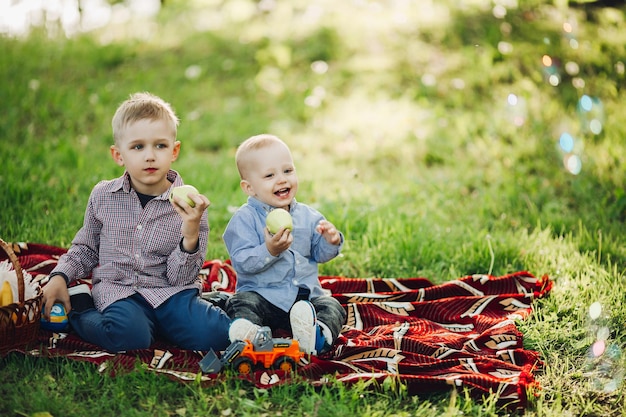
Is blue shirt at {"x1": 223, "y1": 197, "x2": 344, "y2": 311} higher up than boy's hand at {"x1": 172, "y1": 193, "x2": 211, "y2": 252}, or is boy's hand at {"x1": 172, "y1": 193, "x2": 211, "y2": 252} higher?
boy's hand at {"x1": 172, "y1": 193, "x2": 211, "y2": 252}

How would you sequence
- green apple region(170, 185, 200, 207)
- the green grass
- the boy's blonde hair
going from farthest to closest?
1. the boy's blonde hair
2. green apple region(170, 185, 200, 207)
3. the green grass

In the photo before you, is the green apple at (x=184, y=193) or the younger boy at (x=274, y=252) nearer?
the green apple at (x=184, y=193)

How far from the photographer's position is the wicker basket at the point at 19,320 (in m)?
2.80

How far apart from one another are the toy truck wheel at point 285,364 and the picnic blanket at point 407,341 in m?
0.03

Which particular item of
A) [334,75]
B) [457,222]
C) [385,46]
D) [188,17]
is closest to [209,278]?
[457,222]

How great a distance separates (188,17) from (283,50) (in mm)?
1623

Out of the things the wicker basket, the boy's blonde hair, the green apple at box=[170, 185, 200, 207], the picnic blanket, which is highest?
the boy's blonde hair

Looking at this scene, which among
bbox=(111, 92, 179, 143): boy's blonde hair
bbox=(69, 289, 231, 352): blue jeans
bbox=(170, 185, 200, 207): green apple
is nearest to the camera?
bbox=(170, 185, 200, 207): green apple

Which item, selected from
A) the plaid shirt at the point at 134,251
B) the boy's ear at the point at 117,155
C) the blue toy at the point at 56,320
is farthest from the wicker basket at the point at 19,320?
the boy's ear at the point at 117,155

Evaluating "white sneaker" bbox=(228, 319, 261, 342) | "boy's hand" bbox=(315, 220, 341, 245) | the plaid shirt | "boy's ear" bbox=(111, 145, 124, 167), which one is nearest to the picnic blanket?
"white sneaker" bbox=(228, 319, 261, 342)

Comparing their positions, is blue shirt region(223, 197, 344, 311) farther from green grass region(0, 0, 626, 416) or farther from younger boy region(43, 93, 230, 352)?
green grass region(0, 0, 626, 416)

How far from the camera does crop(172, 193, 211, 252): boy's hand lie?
289 cm

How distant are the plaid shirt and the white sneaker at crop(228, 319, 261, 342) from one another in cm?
36

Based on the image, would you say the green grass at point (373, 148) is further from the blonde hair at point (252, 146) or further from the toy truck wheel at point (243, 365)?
the blonde hair at point (252, 146)
